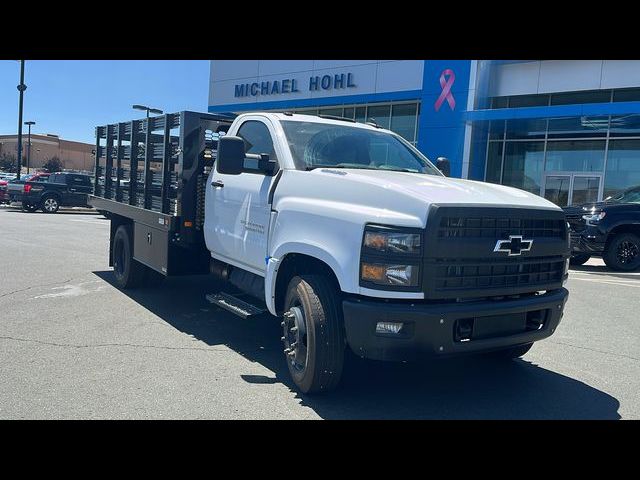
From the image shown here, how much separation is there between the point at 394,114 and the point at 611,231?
12552 mm

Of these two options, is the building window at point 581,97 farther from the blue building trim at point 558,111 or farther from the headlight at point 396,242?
the headlight at point 396,242

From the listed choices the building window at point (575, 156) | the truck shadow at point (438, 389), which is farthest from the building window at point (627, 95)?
the truck shadow at point (438, 389)

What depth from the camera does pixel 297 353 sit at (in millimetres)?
4160

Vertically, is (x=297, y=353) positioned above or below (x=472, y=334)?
below

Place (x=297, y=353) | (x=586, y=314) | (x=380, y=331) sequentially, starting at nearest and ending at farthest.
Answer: (x=380, y=331) → (x=297, y=353) → (x=586, y=314)

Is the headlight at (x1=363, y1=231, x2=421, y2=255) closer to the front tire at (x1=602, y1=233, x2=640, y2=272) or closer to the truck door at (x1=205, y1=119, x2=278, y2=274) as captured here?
the truck door at (x1=205, y1=119, x2=278, y2=274)

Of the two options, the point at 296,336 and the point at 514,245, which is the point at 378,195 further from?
the point at 296,336

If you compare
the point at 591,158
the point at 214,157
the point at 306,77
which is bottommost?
the point at 214,157

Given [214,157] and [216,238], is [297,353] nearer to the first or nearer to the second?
[216,238]

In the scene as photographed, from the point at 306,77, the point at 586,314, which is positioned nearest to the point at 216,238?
the point at 586,314

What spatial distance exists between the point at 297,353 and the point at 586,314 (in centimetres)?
472

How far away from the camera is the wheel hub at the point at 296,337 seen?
13.3ft

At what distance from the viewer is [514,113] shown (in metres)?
18.0

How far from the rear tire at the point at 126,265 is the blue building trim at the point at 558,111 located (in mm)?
14072
